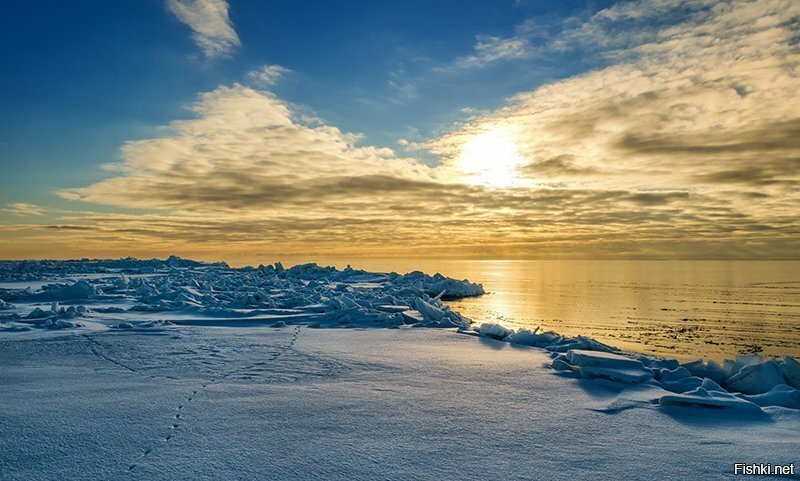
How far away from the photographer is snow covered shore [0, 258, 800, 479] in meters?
2.92

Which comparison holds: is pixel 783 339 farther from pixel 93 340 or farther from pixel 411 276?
pixel 411 276

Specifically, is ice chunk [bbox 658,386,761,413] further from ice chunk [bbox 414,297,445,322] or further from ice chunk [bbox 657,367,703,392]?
ice chunk [bbox 414,297,445,322]

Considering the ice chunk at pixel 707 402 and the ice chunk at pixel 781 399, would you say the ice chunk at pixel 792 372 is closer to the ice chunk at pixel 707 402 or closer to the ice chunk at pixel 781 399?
the ice chunk at pixel 781 399

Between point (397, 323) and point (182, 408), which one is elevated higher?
point (397, 323)

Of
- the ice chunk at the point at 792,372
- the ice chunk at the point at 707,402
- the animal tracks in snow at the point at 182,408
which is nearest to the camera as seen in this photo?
the animal tracks in snow at the point at 182,408

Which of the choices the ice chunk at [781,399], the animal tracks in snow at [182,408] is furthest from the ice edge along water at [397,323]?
the animal tracks in snow at [182,408]

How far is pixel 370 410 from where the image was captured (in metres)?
3.96

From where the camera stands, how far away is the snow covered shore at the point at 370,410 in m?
2.92

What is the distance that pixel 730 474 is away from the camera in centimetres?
283

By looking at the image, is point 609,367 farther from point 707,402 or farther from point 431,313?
point 431,313

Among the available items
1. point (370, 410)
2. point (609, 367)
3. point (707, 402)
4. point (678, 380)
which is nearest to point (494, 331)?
point (609, 367)

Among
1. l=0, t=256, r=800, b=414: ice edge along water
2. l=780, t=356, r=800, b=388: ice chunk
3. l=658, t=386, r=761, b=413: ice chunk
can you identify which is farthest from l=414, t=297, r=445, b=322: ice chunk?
l=658, t=386, r=761, b=413: ice chunk

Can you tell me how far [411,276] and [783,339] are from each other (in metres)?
22.5

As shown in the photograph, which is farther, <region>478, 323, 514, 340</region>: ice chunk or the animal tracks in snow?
<region>478, 323, 514, 340</region>: ice chunk
